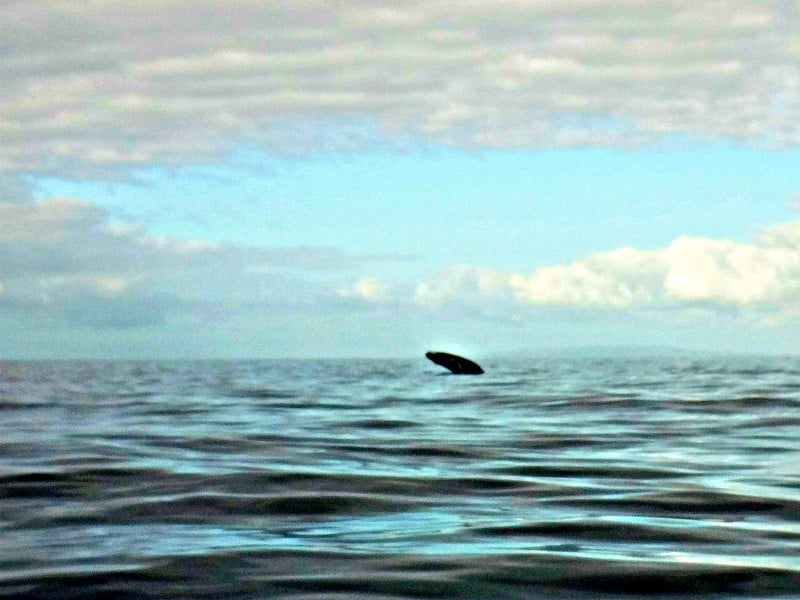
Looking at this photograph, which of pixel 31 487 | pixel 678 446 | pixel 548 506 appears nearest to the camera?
pixel 548 506

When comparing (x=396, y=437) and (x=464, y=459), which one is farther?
(x=396, y=437)

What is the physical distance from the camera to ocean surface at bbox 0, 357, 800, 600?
337 inches

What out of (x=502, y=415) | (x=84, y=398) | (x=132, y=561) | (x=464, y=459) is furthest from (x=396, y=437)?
(x=84, y=398)

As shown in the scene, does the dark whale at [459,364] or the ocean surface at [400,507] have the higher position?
the dark whale at [459,364]

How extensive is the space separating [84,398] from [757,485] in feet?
84.5

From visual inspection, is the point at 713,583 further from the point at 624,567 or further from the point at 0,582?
the point at 0,582

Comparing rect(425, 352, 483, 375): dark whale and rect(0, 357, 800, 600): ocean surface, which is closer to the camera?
rect(0, 357, 800, 600): ocean surface

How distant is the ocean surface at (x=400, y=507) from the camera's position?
28.1 feet

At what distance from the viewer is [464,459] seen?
17266 mm

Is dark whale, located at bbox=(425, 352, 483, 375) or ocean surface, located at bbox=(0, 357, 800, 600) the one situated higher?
dark whale, located at bbox=(425, 352, 483, 375)

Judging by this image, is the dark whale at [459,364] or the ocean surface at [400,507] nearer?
the ocean surface at [400,507]

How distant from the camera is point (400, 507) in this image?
12320mm

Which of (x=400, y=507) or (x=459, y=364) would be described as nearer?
(x=400, y=507)

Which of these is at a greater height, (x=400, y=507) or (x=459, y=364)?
(x=459, y=364)
